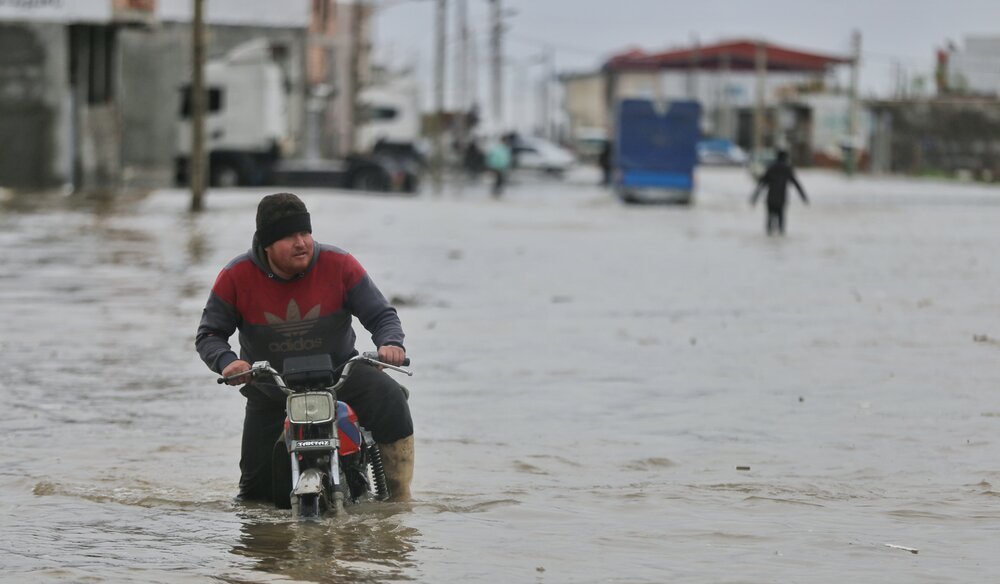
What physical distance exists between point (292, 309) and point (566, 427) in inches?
147

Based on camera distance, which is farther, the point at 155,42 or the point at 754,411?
the point at 155,42

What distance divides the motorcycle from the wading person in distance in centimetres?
11

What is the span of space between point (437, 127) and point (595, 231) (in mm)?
26530

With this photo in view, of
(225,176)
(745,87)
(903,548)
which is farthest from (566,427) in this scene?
(745,87)

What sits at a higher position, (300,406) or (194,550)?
(300,406)

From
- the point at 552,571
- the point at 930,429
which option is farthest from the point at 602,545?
the point at 930,429

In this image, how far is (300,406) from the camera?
7.15 metres

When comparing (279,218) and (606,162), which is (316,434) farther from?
(606,162)

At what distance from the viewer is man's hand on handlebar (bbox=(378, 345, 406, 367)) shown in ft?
24.0

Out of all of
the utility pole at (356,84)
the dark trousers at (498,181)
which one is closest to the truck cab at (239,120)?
the dark trousers at (498,181)

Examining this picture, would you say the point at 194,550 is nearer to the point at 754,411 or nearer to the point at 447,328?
the point at 754,411

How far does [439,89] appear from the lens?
64438 millimetres

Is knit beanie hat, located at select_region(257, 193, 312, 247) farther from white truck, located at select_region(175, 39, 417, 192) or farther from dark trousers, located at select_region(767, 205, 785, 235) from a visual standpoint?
white truck, located at select_region(175, 39, 417, 192)

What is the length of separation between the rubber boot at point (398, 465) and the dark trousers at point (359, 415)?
0.04m
